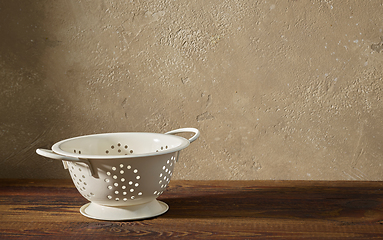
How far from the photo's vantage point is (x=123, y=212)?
974 mm

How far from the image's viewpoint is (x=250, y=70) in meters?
1.37

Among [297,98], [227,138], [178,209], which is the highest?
[297,98]

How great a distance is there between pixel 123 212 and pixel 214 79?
63 cm

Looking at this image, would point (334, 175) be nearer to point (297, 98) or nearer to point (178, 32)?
point (297, 98)

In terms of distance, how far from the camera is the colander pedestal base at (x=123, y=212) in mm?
969

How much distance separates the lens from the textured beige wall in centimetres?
135

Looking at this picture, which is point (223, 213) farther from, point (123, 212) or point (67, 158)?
point (67, 158)

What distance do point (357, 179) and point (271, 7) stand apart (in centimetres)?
74

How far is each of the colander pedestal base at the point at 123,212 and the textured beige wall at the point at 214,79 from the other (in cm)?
43

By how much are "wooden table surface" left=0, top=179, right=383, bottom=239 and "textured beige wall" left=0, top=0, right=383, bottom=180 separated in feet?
0.44

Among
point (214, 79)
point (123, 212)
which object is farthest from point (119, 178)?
point (214, 79)

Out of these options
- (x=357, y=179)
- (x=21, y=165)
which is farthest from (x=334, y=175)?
(x=21, y=165)

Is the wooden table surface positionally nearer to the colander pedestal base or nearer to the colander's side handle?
A: the colander pedestal base

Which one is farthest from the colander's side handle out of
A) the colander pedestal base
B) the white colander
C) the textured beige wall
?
the textured beige wall
